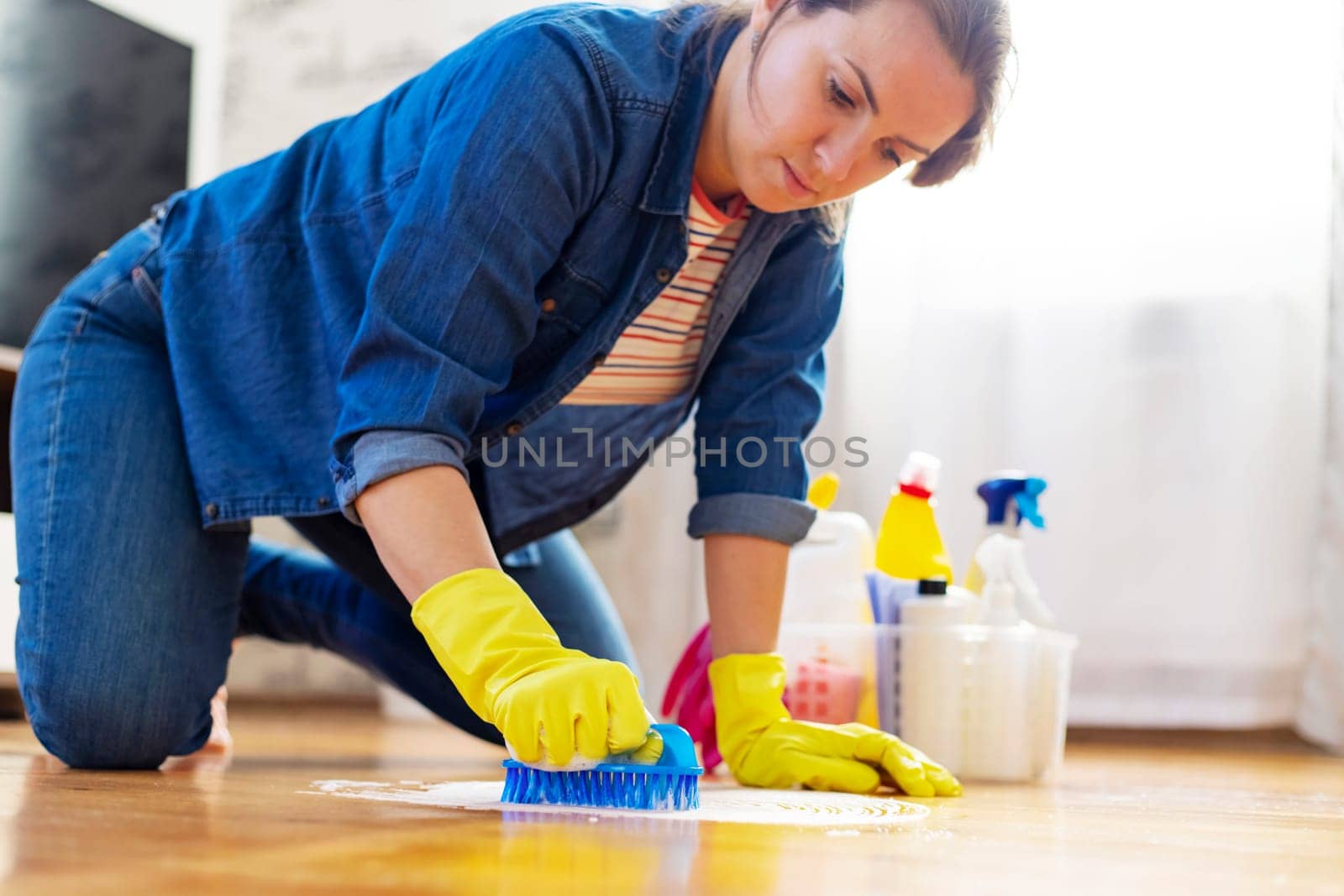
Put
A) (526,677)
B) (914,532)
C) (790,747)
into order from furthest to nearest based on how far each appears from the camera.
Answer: (914,532)
(790,747)
(526,677)

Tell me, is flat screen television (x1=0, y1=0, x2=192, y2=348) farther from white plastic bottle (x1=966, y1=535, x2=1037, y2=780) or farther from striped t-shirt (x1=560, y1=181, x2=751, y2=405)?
white plastic bottle (x1=966, y1=535, x2=1037, y2=780)

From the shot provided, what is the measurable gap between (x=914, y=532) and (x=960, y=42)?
0.59 m

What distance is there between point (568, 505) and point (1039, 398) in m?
0.78

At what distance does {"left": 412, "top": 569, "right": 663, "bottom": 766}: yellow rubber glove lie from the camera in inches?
27.6

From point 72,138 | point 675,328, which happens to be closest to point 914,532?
point 675,328

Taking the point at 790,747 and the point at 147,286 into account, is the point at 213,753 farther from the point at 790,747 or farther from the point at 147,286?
the point at 790,747

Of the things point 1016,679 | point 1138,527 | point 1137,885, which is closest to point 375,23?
point 1138,527

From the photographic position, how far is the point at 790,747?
3.22ft

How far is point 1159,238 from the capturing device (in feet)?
5.49

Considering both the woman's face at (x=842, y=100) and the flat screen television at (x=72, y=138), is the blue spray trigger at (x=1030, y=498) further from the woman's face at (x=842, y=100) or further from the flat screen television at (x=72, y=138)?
the flat screen television at (x=72, y=138)

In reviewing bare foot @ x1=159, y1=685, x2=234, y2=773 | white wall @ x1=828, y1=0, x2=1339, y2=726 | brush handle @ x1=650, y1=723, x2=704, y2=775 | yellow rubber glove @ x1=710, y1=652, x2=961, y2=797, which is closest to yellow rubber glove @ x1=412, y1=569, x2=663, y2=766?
brush handle @ x1=650, y1=723, x2=704, y2=775

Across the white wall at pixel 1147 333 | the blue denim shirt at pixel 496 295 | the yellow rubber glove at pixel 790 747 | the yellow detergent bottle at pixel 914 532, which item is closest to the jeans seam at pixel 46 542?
the blue denim shirt at pixel 496 295

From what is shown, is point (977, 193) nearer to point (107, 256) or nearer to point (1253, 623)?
point (1253, 623)

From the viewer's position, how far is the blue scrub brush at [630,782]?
74cm
